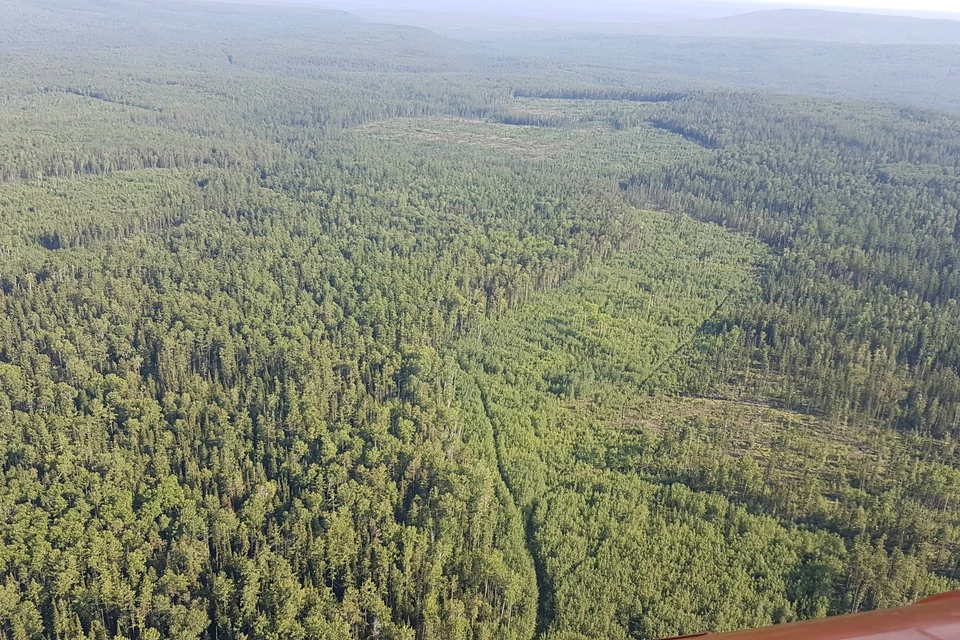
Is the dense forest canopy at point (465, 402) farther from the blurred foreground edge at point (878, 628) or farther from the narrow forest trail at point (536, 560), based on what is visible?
the blurred foreground edge at point (878, 628)

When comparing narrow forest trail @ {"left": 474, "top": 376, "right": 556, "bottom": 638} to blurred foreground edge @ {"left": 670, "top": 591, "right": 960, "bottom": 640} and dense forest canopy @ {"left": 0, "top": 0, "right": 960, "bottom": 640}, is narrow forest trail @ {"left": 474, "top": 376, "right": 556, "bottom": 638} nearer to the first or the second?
dense forest canopy @ {"left": 0, "top": 0, "right": 960, "bottom": 640}

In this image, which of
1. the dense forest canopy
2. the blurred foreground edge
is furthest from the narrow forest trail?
the blurred foreground edge

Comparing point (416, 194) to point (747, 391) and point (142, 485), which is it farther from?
point (142, 485)

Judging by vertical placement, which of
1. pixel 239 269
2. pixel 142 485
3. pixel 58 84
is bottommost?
pixel 142 485

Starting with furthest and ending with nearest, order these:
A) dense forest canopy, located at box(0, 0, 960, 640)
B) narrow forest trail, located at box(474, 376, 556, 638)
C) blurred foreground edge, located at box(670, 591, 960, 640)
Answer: dense forest canopy, located at box(0, 0, 960, 640), narrow forest trail, located at box(474, 376, 556, 638), blurred foreground edge, located at box(670, 591, 960, 640)

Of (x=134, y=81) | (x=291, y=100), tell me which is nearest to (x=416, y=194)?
(x=291, y=100)

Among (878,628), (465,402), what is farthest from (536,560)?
(878,628)

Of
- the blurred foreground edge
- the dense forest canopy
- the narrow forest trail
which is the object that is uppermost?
the blurred foreground edge

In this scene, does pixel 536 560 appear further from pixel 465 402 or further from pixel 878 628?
pixel 878 628
